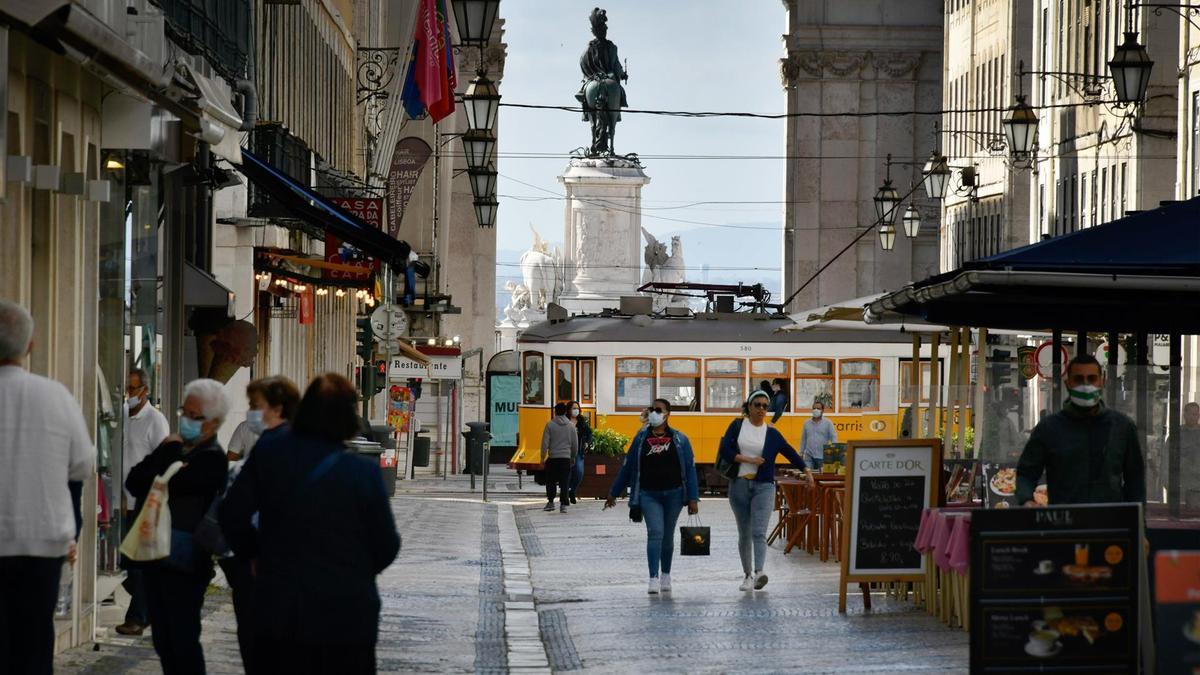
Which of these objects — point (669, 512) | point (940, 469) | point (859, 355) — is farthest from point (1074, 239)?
point (859, 355)

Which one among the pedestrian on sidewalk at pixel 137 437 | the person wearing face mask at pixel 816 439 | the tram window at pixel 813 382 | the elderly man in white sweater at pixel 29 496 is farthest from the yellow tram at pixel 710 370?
the elderly man in white sweater at pixel 29 496

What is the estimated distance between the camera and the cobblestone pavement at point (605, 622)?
1363cm

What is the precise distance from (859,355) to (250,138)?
19866 mm

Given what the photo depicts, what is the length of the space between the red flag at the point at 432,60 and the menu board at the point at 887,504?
15.5 m

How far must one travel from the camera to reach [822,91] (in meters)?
77.7

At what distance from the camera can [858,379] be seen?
42406 mm

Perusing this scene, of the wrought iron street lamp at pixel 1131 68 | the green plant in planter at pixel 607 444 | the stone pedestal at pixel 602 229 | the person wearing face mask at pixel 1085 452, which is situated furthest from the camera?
the stone pedestal at pixel 602 229

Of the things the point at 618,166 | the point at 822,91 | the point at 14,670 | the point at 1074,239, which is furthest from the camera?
the point at 822,91

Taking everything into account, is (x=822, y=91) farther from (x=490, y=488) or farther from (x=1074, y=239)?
(x=1074, y=239)

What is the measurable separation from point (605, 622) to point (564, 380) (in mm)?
26006

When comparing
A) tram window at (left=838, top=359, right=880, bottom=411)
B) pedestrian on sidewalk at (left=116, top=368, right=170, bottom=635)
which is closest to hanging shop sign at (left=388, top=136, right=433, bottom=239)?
tram window at (left=838, top=359, right=880, bottom=411)

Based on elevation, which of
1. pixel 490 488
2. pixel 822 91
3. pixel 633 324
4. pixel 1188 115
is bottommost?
pixel 490 488

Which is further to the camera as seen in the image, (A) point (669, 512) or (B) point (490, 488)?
(B) point (490, 488)

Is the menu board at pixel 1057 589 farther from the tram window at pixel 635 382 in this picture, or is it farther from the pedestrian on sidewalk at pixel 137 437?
the tram window at pixel 635 382
